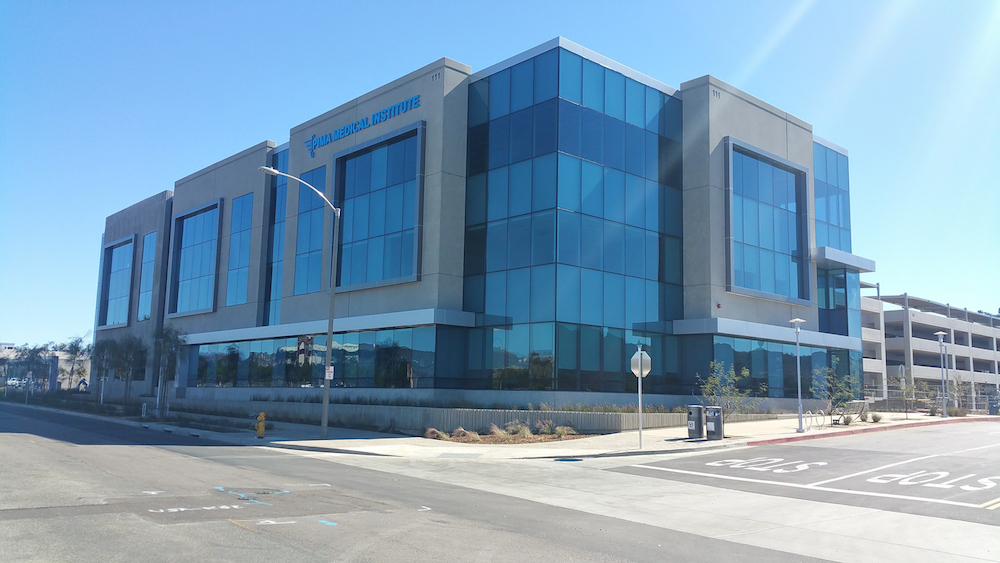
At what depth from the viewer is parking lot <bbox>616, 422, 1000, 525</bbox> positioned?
13383mm

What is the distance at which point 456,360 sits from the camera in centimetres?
3438

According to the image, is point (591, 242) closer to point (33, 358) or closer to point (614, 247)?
point (614, 247)

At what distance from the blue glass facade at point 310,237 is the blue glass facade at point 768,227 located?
22.7 m

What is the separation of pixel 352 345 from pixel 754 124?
81.2 feet

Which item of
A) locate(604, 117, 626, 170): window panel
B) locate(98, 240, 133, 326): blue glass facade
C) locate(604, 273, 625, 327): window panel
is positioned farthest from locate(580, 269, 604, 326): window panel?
locate(98, 240, 133, 326): blue glass facade

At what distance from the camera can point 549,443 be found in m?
24.0

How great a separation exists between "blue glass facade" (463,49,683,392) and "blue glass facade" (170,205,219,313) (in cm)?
2486

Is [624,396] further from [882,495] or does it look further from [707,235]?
[882,495]

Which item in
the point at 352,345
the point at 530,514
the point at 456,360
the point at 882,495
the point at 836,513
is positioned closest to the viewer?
the point at 530,514

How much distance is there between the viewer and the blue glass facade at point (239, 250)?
157ft

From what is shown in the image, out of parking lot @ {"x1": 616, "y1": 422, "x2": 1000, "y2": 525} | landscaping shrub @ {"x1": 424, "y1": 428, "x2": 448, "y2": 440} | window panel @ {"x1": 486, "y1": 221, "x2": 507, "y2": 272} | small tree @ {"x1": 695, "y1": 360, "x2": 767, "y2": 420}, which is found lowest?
landscaping shrub @ {"x1": 424, "y1": 428, "x2": 448, "y2": 440}

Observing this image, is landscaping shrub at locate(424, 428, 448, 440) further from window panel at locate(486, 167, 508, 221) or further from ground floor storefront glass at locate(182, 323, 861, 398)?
window panel at locate(486, 167, 508, 221)

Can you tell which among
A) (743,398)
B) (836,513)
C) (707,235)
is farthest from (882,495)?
(707,235)

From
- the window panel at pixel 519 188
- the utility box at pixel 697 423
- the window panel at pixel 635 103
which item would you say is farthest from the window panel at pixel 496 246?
the utility box at pixel 697 423
